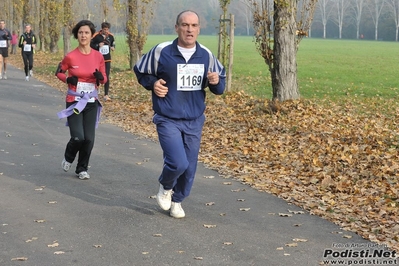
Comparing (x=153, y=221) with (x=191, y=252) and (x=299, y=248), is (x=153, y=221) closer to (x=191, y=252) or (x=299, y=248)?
(x=191, y=252)

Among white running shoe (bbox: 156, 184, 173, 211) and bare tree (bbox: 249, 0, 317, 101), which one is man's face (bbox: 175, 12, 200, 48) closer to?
white running shoe (bbox: 156, 184, 173, 211)

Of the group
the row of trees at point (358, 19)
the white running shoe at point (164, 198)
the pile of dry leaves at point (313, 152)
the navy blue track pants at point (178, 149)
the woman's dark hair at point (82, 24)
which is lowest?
the pile of dry leaves at point (313, 152)

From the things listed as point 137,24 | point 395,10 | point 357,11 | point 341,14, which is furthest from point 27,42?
point 357,11

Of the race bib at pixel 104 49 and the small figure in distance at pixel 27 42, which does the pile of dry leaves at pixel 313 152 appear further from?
the small figure in distance at pixel 27 42

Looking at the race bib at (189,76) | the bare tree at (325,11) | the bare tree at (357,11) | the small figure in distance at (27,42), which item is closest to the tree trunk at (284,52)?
the race bib at (189,76)

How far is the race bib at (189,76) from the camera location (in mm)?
7145

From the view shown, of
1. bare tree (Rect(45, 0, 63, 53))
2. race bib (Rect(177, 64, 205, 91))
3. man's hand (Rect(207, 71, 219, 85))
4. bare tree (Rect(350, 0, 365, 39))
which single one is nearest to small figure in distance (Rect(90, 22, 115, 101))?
race bib (Rect(177, 64, 205, 91))

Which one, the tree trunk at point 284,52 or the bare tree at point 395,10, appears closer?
the tree trunk at point 284,52

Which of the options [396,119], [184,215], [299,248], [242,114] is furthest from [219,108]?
[299,248]

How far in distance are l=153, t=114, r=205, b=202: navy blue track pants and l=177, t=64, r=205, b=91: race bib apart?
35 centimetres

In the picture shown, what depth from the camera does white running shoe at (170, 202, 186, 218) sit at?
7461 mm

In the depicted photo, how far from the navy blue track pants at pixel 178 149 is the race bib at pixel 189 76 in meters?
0.35

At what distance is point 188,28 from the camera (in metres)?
6.99

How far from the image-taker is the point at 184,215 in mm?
7543
